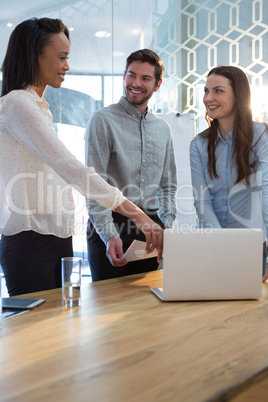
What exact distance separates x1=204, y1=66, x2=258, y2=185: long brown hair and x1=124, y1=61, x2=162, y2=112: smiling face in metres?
0.39

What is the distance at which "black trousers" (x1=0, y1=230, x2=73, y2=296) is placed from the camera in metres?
1.74

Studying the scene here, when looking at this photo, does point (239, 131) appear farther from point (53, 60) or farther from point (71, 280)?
point (71, 280)

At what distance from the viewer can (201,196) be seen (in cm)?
234

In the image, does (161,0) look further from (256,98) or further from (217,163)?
(217,163)

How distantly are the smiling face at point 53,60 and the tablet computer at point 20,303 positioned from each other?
0.86m

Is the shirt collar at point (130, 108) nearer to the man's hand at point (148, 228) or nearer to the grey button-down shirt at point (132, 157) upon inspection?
the grey button-down shirt at point (132, 157)

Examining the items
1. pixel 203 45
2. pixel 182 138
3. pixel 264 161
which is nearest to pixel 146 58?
pixel 264 161

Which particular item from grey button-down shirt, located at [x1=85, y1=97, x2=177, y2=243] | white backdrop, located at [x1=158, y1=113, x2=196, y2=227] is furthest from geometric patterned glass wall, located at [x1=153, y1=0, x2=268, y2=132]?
grey button-down shirt, located at [x1=85, y1=97, x2=177, y2=243]

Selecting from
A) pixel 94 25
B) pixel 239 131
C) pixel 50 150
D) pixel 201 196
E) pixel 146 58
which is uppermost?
pixel 94 25

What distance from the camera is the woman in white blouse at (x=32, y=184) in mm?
1633

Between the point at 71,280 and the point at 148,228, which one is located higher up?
the point at 148,228

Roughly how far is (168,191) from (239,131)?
49cm

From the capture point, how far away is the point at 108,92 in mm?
4617

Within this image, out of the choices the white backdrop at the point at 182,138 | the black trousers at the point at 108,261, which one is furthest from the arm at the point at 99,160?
the white backdrop at the point at 182,138
